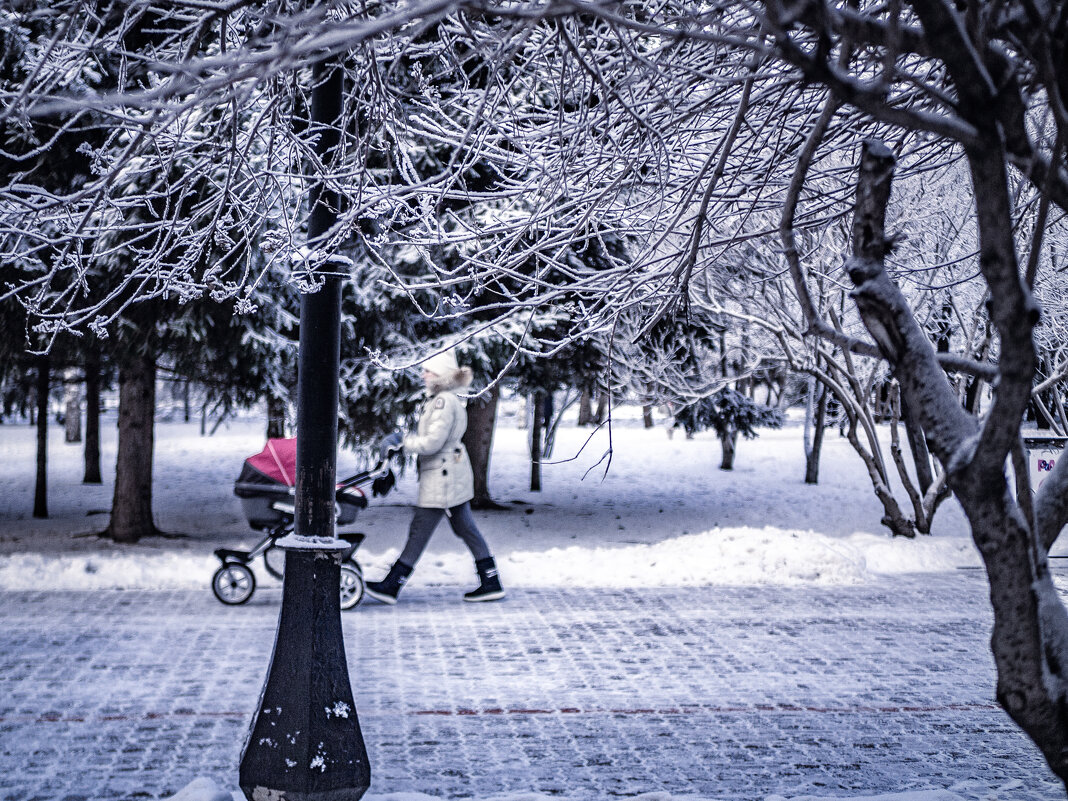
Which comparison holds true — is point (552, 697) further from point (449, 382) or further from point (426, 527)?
point (449, 382)

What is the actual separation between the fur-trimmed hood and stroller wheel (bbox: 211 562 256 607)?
2.16 meters

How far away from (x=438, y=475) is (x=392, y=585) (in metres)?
1.01

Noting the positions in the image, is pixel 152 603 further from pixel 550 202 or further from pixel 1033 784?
pixel 1033 784

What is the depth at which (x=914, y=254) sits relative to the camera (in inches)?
449

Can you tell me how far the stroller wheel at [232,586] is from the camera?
877 centimetres

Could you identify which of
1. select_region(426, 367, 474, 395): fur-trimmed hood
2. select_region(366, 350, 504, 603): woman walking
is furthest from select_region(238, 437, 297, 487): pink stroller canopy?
select_region(426, 367, 474, 395): fur-trimmed hood

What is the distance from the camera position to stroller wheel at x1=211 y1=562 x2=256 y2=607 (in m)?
8.77

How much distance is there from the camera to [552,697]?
6.10m

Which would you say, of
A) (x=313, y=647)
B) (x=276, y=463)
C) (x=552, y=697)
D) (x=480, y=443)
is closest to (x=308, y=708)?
(x=313, y=647)

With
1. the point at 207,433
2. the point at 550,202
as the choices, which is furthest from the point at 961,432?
the point at 207,433

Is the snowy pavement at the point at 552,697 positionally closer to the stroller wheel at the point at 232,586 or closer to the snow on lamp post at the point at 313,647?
the stroller wheel at the point at 232,586

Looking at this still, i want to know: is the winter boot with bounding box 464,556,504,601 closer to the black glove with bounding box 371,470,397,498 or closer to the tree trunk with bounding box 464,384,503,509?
the black glove with bounding box 371,470,397,498

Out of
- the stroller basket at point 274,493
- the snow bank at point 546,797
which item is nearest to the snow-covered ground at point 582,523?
the snow bank at point 546,797

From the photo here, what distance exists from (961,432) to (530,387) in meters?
12.1
